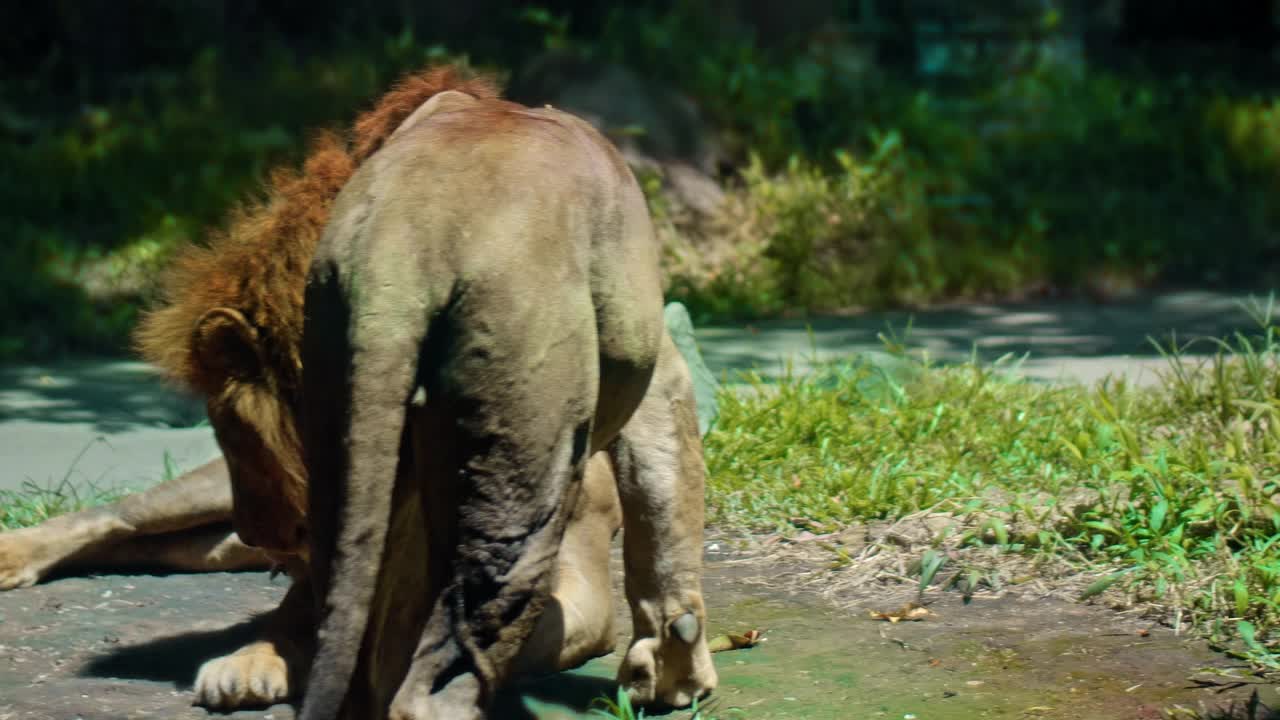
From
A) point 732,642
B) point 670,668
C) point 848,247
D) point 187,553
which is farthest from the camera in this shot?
point 848,247

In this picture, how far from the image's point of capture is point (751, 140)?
11.1 meters

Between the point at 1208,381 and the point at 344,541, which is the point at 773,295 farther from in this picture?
the point at 344,541

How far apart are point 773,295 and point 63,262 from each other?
442cm

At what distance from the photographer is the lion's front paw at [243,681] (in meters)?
3.49

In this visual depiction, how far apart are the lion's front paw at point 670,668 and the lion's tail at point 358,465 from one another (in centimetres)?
85

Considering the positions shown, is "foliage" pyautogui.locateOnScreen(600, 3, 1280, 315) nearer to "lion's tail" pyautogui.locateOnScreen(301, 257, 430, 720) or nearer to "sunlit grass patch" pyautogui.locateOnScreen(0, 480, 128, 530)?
"sunlit grass patch" pyautogui.locateOnScreen(0, 480, 128, 530)

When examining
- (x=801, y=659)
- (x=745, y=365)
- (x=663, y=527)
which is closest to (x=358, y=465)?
(x=663, y=527)

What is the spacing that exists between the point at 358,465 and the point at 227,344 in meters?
0.73

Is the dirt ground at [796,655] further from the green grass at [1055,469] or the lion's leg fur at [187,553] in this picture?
the green grass at [1055,469]

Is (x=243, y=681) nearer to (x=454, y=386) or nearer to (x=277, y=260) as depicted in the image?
(x=277, y=260)

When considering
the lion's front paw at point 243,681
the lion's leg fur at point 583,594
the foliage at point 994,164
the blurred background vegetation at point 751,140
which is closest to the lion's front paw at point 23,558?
the lion's front paw at point 243,681

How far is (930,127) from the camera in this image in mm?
11641

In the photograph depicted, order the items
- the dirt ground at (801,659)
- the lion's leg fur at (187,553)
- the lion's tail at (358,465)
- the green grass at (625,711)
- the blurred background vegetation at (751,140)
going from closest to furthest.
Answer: the lion's tail at (358,465) → the green grass at (625,711) → the dirt ground at (801,659) → the lion's leg fur at (187,553) → the blurred background vegetation at (751,140)

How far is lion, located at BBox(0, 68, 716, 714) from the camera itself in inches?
106
